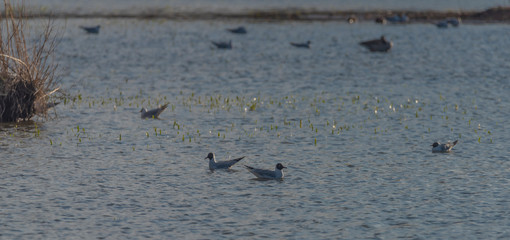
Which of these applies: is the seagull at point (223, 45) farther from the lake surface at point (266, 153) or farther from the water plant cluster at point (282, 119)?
the water plant cluster at point (282, 119)

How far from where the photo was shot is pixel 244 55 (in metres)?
46.1

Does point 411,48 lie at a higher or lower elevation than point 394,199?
higher

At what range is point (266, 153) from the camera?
771 inches

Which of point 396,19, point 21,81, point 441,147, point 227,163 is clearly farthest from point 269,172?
Result: point 396,19

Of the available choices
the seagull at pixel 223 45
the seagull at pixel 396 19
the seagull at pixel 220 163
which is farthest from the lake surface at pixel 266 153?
the seagull at pixel 396 19

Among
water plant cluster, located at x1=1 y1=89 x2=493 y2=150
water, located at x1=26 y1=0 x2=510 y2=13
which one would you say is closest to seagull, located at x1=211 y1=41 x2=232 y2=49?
water plant cluster, located at x1=1 y1=89 x2=493 y2=150

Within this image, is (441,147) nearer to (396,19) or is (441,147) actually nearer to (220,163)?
(220,163)

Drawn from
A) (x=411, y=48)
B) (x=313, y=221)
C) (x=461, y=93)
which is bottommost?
(x=313, y=221)

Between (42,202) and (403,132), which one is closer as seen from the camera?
(42,202)

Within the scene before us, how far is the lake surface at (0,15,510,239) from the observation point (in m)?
13.5

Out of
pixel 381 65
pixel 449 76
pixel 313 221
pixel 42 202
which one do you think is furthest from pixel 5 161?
pixel 381 65

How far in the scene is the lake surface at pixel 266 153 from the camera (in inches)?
531

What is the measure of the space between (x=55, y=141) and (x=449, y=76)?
70.6 ft

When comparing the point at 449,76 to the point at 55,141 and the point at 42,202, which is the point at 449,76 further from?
the point at 42,202
